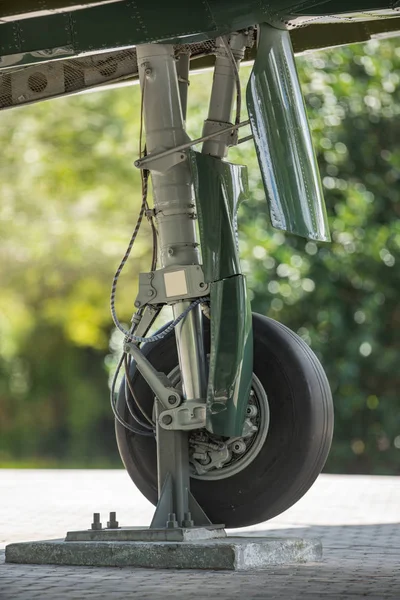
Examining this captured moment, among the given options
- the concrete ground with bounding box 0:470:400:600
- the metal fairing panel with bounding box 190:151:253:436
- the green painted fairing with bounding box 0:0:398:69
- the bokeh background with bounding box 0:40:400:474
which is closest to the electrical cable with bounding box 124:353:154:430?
the metal fairing panel with bounding box 190:151:253:436

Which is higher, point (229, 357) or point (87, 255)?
point (87, 255)

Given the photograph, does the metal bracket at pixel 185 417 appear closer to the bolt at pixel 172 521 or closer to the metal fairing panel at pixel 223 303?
the metal fairing panel at pixel 223 303

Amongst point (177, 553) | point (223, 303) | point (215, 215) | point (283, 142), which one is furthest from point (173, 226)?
point (177, 553)

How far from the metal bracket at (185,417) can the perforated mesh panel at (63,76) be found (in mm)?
2272

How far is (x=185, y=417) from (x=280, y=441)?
1.52ft

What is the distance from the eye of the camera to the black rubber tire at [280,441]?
18.4 feet

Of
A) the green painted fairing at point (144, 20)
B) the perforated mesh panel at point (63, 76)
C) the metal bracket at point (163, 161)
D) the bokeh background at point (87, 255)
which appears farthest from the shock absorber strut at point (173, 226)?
the bokeh background at point (87, 255)

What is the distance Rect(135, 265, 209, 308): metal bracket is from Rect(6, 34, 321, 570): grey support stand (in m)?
0.01

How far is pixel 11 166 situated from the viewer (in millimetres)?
25172

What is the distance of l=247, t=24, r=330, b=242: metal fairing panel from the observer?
536cm

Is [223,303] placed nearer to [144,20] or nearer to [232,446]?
[232,446]

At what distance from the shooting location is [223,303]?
216 inches

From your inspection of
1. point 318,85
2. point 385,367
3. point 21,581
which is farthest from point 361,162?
point 21,581

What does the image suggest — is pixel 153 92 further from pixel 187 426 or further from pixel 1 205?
pixel 1 205
